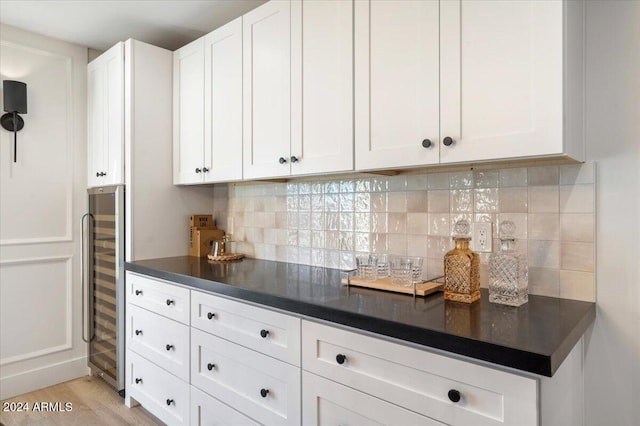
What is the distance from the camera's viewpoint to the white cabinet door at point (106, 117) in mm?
2418

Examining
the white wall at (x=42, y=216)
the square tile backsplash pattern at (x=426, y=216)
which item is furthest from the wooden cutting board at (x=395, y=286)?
the white wall at (x=42, y=216)

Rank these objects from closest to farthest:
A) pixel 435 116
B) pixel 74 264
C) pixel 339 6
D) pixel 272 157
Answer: pixel 435 116
pixel 339 6
pixel 272 157
pixel 74 264

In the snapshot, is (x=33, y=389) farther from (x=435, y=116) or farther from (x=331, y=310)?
(x=435, y=116)

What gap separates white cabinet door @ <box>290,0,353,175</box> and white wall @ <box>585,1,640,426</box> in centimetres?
86

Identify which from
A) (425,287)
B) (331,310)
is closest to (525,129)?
(425,287)

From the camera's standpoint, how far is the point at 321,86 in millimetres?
1703

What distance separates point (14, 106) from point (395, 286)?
256 cm

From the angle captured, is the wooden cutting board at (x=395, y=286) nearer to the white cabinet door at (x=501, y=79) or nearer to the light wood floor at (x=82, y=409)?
the white cabinet door at (x=501, y=79)

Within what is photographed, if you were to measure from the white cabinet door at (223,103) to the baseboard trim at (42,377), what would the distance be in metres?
1.77

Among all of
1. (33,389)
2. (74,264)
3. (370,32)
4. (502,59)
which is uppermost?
(370,32)

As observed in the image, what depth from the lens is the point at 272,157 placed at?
1.92m

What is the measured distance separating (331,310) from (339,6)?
1227 mm

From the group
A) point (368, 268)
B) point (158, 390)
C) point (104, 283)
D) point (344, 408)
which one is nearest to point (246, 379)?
point (344, 408)

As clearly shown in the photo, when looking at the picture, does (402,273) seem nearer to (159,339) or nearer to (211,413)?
(211,413)
